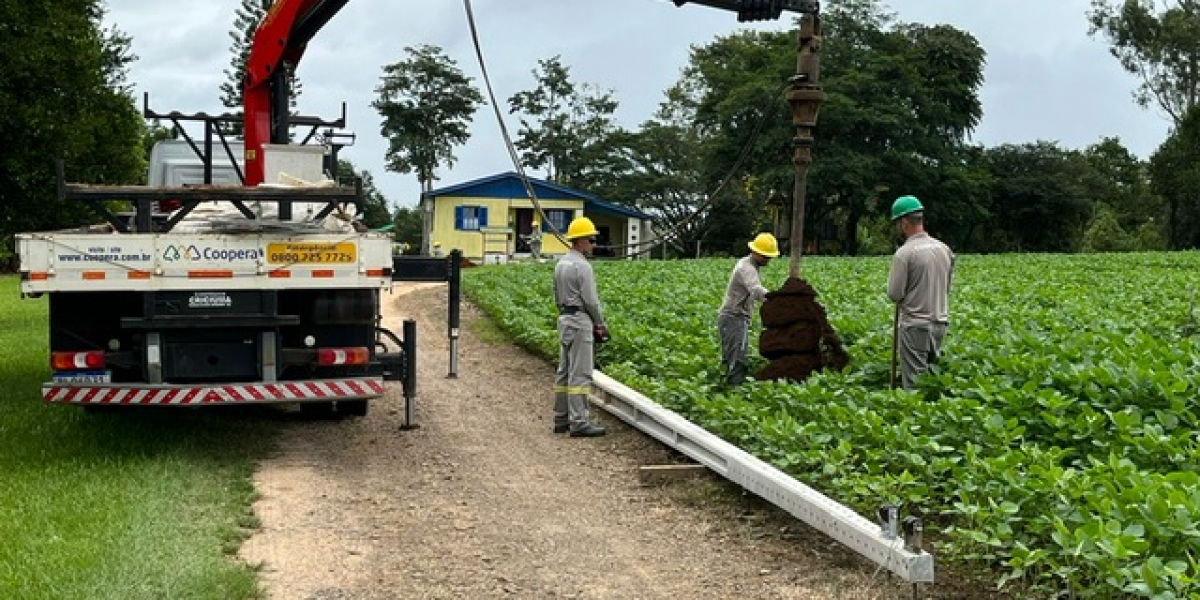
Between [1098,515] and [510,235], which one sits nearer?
[1098,515]

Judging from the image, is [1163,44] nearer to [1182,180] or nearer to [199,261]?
[1182,180]

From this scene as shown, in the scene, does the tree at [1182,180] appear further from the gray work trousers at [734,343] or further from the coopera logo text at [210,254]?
the coopera logo text at [210,254]

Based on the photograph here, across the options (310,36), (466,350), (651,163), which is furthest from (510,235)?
(310,36)

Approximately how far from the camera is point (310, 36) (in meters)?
11.9

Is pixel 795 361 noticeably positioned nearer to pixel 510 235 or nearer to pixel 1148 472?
pixel 1148 472

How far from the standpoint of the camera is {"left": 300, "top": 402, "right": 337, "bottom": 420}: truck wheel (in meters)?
11.6

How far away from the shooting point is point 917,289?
9969 mm

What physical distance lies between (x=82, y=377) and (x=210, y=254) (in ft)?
4.49

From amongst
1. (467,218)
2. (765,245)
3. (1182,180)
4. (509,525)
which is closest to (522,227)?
(467,218)

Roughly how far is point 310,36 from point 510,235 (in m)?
42.1

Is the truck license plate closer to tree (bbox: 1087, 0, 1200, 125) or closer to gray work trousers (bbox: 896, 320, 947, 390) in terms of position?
gray work trousers (bbox: 896, 320, 947, 390)

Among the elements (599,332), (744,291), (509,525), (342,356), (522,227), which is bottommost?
(509,525)

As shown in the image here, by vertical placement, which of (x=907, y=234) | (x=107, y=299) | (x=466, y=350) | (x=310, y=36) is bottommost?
(x=466, y=350)

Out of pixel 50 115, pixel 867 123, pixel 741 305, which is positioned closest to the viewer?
pixel 741 305
